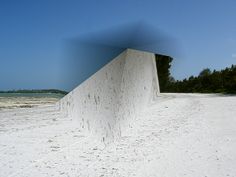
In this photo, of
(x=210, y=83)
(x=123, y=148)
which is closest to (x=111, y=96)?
(x=123, y=148)

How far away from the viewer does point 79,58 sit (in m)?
3.74

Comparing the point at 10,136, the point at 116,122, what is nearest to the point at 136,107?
the point at 116,122

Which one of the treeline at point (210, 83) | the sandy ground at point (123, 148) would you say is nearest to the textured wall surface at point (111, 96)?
the sandy ground at point (123, 148)

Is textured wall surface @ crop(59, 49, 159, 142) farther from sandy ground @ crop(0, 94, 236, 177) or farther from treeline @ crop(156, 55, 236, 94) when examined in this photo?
treeline @ crop(156, 55, 236, 94)

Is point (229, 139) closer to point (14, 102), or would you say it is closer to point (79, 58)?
point (79, 58)

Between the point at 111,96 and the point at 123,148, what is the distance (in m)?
2.10

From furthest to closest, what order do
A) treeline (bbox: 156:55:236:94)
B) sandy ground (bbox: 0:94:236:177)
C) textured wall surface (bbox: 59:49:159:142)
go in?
1. treeline (bbox: 156:55:236:94)
2. sandy ground (bbox: 0:94:236:177)
3. textured wall surface (bbox: 59:49:159:142)

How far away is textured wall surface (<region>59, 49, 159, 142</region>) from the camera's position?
407cm

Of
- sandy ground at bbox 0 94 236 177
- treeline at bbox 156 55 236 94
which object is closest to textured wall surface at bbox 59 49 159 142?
sandy ground at bbox 0 94 236 177

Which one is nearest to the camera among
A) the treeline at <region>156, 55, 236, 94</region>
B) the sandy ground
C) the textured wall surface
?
the textured wall surface

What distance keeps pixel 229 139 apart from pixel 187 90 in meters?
8.24

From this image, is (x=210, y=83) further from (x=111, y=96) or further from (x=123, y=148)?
(x=111, y=96)

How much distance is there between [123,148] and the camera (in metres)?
6.14

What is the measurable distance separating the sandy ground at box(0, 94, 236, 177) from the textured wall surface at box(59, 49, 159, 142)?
22.1 inches
